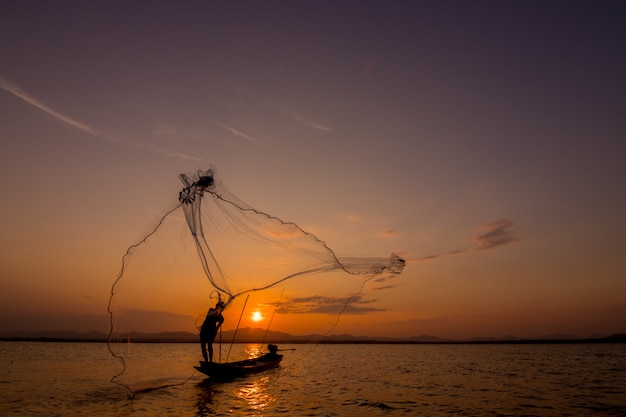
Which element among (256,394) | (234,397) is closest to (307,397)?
(256,394)

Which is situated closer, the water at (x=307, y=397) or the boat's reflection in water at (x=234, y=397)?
the water at (x=307, y=397)

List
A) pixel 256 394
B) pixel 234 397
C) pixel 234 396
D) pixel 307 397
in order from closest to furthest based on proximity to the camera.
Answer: pixel 234 397
pixel 234 396
pixel 307 397
pixel 256 394

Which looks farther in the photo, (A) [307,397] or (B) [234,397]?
(A) [307,397]

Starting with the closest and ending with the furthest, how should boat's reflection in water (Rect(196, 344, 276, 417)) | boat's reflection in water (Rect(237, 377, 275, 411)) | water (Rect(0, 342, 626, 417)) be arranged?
water (Rect(0, 342, 626, 417))
boat's reflection in water (Rect(196, 344, 276, 417))
boat's reflection in water (Rect(237, 377, 275, 411))

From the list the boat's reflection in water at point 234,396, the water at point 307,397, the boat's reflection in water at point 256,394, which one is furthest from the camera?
the boat's reflection in water at point 256,394

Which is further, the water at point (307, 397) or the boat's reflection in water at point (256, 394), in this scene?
the boat's reflection in water at point (256, 394)

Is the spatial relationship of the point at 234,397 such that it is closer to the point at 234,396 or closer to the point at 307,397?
the point at 234,396

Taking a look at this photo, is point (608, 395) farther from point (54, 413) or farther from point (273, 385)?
point (54, 413)

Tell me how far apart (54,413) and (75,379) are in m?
17.2

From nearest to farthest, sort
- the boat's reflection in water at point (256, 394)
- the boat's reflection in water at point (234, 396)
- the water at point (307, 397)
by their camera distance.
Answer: the water at point (307, 397) → the boat's reflection in water at point (234, 396) → the boat's reflection in water at point (256, 394)

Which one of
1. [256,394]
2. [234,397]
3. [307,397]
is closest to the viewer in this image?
[234,397]

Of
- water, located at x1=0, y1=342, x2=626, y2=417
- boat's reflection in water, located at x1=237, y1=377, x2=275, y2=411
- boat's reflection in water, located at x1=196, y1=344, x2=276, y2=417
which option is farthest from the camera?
boat's reflection in water, located at x1=237, y1=377, x2=275, y2=411

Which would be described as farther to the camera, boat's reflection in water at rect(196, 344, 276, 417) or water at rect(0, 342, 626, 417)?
boat's reflection in water at rect(196, 344, 276, 417)

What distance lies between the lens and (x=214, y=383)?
102ft
